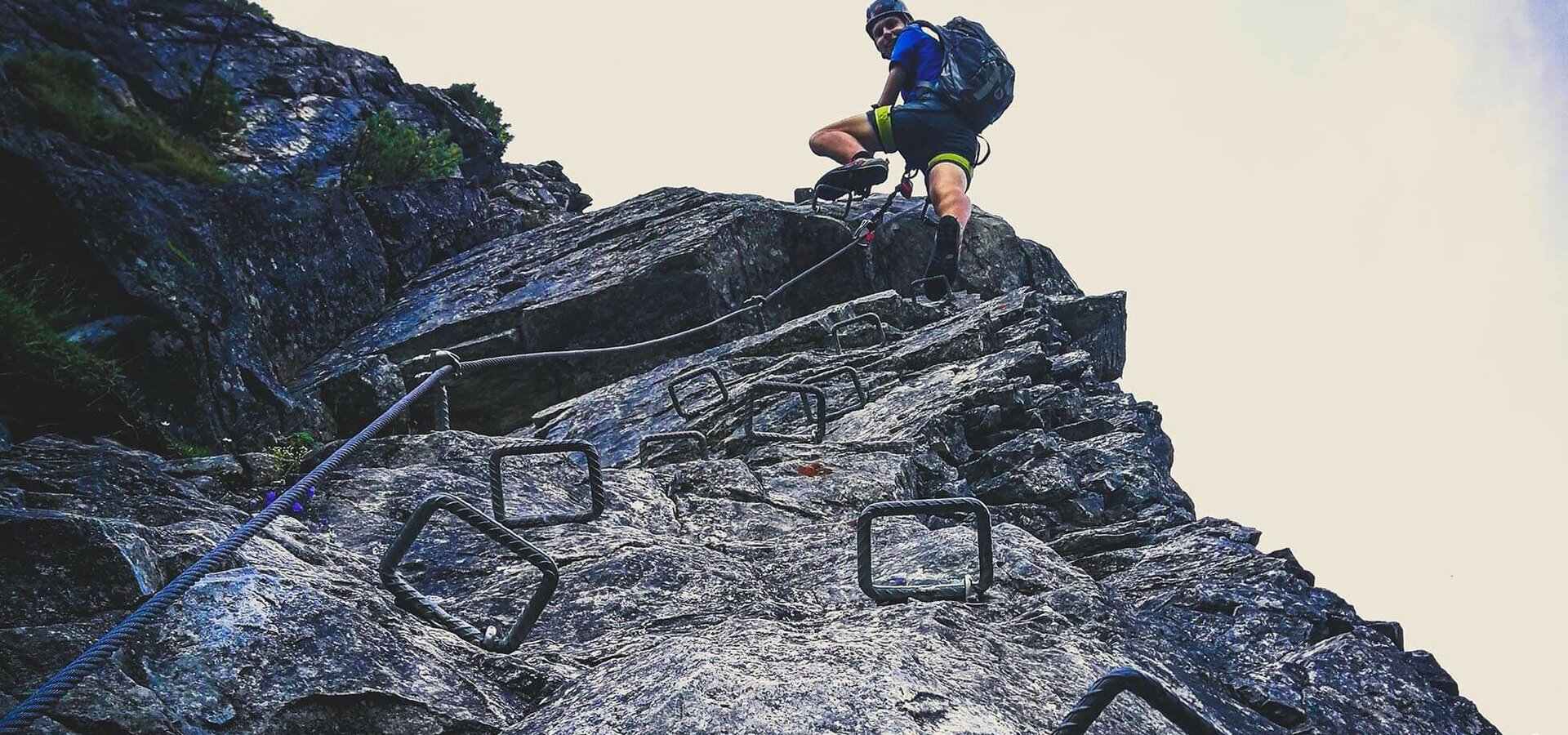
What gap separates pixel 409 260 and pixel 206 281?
6.30m

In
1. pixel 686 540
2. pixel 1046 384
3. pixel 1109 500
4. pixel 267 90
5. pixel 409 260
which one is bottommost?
pixel 686 540

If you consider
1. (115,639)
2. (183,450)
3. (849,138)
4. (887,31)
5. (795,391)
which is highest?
(887,31)

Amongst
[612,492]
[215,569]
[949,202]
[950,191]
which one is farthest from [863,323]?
[215,569]

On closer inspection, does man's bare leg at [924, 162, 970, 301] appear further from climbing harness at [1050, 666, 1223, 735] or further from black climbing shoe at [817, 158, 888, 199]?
climbing harness at [1050, 666, 1223, 735]

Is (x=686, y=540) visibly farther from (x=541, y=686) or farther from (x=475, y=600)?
(x=541, y=686)

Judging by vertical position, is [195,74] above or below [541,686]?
above

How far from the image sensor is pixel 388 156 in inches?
666

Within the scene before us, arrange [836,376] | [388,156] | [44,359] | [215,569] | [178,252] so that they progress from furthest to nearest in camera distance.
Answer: [388,156] → [836,376] → [178,252] → [44,359] → [215,569]

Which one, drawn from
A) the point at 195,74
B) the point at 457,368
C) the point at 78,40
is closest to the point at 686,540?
the point at 457,368

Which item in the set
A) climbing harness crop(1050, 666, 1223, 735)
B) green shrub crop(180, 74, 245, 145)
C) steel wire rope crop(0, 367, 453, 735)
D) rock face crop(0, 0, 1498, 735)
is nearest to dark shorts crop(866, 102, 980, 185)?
rock face crop(0, 0, 1498, 735)

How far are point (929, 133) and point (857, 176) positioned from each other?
115cm

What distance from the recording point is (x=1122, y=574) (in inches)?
270

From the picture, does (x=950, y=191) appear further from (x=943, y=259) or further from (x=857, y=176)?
(x=857, y=176)

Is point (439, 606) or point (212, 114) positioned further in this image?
point (212, 114)
